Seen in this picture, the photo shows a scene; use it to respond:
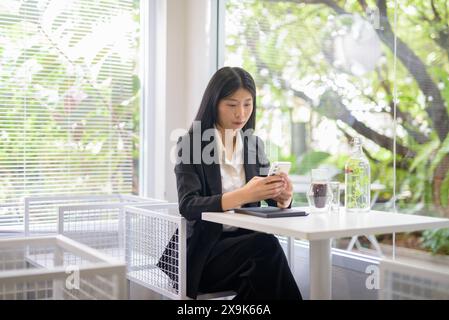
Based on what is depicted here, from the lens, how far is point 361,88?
104 inches

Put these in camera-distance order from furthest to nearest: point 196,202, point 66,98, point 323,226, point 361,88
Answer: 1. point 66,98
2. point 361,88
3. point 196,202
4. point 323,226

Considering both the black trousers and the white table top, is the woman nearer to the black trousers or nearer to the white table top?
the black trousers

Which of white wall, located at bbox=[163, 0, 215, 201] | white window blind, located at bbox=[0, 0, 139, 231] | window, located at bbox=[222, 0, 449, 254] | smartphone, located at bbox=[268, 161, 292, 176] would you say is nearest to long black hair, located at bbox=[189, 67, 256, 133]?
smartphone, located at bbox=[268, 161, 292, 176]

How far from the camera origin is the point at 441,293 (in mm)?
1509

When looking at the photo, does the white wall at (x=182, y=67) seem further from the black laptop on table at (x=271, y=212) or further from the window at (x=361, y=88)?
the black laptop on table at (x=271, y=212)

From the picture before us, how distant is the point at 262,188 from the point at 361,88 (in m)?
0.94

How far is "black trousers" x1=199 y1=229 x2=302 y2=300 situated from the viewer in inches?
81.0

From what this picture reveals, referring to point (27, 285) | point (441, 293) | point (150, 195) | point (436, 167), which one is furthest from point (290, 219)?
point (150, 195)

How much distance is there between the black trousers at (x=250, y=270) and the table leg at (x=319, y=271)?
0.66 feet

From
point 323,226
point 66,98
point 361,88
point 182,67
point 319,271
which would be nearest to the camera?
point 323,226

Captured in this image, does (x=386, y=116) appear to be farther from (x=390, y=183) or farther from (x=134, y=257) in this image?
(x=134, y=257)

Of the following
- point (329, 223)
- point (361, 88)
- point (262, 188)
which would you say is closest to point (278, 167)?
point (262, 188)

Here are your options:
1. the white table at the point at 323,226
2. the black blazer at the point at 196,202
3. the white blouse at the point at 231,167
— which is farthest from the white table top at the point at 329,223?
the white blouse at the point at 231,167

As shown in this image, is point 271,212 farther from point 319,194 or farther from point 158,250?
Answer: point 158,250
